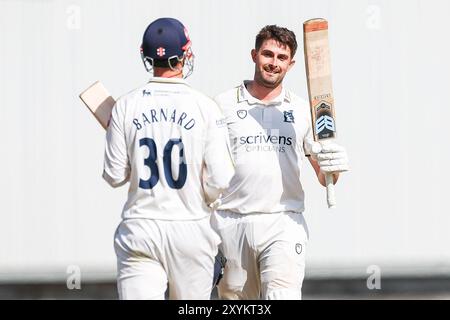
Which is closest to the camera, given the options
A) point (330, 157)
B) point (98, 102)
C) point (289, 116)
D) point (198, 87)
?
point (98, 102)

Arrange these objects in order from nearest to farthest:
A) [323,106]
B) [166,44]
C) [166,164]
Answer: [166,164]
[166,44]
[323,106]

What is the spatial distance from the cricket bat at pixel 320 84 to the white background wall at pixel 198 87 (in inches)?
114

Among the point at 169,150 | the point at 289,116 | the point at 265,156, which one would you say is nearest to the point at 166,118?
the point at 169,150

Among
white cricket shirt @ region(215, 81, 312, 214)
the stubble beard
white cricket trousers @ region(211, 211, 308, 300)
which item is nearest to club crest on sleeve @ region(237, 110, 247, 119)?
white cricket shirt @ region(215, 81, 312, 214)

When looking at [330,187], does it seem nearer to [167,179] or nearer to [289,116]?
[289,116]

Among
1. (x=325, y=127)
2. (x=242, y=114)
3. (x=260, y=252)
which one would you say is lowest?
(x=260, y=252)

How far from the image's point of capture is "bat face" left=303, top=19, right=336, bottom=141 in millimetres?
7395

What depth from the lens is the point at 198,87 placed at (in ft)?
34.2

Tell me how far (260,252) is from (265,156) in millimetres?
516

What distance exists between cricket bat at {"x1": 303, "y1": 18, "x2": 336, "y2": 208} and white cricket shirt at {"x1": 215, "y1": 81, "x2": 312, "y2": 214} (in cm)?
17

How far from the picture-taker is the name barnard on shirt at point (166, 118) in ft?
21.1
